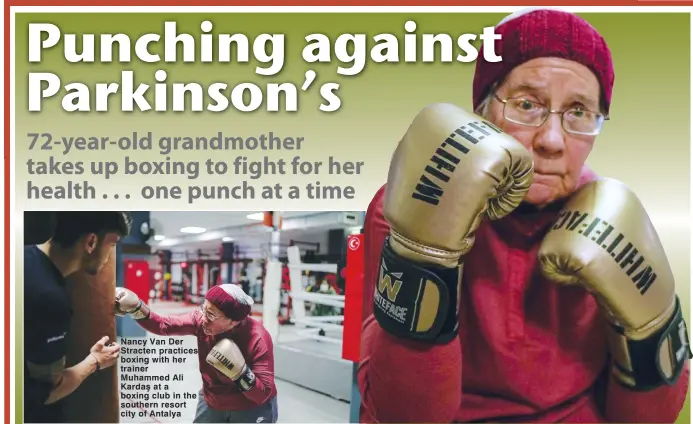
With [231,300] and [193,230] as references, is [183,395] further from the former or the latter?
[193,230]

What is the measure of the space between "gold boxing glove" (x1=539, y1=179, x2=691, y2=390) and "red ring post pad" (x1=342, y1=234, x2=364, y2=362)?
0.49 metres

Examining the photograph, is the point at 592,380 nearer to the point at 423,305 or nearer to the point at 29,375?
the point at 423,305

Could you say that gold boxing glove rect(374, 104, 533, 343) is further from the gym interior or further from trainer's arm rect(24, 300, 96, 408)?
trainer's arm rect(24, 300, 96, 408)

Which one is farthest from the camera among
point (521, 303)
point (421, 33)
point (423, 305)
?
point (421, 33)

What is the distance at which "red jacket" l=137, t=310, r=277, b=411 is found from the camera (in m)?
1.45

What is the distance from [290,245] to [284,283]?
0.11m

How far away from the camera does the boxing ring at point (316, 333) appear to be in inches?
56.5

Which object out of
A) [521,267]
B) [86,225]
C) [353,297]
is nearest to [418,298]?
[521,267]

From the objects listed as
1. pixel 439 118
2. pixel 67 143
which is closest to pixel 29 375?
pixel 67 143

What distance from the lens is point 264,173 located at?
4.68 feet

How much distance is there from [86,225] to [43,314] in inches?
10.2

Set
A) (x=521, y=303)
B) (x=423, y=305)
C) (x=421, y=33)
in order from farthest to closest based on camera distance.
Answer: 1. (x=421, y=33)
2. (x=521, y=303)
3. (x=423, y=305)

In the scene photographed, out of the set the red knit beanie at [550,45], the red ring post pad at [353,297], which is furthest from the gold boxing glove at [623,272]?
the red ring post pad at [353,297]

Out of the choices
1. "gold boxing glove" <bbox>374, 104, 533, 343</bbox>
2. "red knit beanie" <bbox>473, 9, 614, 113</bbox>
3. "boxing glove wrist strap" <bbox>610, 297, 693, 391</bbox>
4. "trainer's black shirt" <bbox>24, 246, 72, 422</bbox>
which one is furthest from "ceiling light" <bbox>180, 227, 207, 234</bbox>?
"boxing glove wrist strap" <bbox>610, 297, 693, 391</bbox>
